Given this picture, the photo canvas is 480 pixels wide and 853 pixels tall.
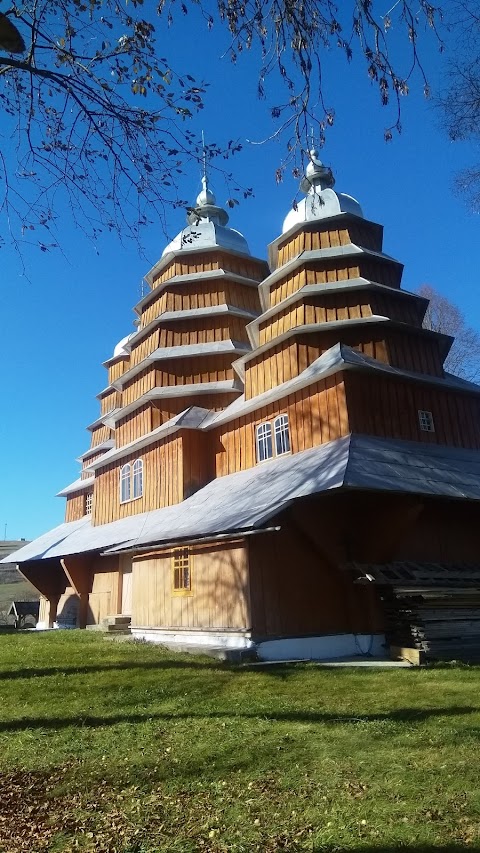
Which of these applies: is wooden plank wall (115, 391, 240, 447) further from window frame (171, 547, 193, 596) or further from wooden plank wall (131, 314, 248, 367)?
window frame (171, 547, 193, 596)

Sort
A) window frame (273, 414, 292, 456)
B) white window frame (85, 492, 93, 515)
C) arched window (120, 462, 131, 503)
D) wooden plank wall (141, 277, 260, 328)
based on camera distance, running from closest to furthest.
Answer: window frame (273, 414, 292, 456)
arched window (120, 462, 131, 503)
wooden plank wall (141, 277, 260, 328)
white window frame (85, 492, 93, 515)

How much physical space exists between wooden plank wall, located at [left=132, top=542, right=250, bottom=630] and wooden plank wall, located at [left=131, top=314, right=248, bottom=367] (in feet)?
30.5

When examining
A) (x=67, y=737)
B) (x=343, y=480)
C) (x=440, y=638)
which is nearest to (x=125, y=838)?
(x=67, y=737)

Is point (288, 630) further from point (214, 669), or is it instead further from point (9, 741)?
point (9, 741)

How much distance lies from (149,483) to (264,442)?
5690 mm

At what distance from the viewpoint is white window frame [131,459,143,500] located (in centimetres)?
2248

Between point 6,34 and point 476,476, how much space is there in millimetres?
13467

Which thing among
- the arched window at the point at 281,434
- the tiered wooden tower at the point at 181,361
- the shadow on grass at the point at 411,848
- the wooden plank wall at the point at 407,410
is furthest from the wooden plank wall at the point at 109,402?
the shadow on grass at the point at 411,848

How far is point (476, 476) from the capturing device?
15242 millimetres

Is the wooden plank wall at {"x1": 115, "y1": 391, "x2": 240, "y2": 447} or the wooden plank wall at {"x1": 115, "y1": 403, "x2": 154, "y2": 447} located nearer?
the wooden plank wall at {"x1": 115, "y1": 391, "x2": 240, "y2": 447}

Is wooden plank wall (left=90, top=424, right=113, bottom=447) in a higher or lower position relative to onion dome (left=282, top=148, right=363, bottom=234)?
lower

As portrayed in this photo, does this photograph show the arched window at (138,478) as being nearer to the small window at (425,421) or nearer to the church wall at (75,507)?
the church wall at (75,507)

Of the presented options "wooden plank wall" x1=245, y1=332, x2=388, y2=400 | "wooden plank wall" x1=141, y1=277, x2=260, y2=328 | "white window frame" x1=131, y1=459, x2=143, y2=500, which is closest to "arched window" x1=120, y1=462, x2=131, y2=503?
"white window frame" x1=131, y1=459, x2=143, y2=500

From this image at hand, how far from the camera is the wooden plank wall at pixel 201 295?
24.2 meters
